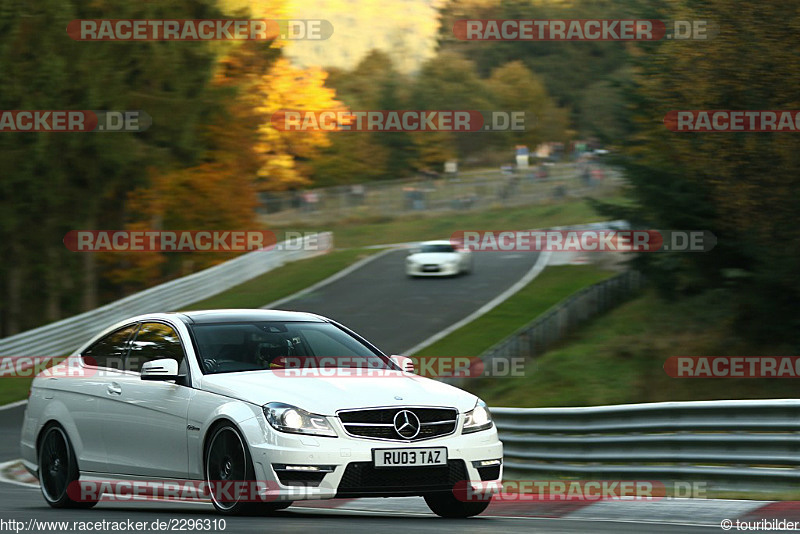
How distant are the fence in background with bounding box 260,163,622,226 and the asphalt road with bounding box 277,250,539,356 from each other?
63.9 ft

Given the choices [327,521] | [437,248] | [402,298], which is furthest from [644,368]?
[327,521]

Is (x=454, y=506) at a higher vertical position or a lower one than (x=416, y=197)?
lower

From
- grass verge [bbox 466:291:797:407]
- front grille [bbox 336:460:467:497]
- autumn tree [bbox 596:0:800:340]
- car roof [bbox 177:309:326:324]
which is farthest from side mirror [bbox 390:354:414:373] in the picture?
grass verge [bbox 466:291:797:407]

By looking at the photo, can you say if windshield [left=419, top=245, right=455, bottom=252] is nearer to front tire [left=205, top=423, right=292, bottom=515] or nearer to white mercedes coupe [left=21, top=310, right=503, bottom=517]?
white mercedes coupe [left=21, top=310, right=503, bottom=517]

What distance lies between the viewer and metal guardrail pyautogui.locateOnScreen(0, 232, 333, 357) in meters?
31.0

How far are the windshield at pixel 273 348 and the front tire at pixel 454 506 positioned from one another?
1112 mm

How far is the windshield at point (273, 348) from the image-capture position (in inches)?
361

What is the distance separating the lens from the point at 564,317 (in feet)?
95.6

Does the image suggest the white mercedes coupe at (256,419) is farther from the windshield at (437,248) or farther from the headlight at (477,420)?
the windshield at (437,248)

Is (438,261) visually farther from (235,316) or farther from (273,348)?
(273,348)

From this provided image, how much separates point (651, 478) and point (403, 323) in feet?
72.6

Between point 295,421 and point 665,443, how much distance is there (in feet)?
13.9

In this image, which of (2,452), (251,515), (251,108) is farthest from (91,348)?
(251,108)

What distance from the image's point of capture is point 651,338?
2689cm
